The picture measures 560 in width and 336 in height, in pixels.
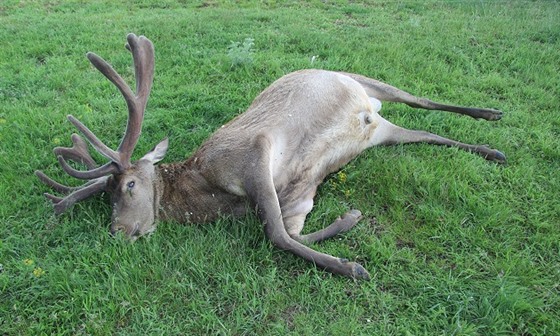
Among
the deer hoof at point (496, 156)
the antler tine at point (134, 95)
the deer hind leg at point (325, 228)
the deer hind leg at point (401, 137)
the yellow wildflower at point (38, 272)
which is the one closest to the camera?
the yellow wildflower at point (38, 272)

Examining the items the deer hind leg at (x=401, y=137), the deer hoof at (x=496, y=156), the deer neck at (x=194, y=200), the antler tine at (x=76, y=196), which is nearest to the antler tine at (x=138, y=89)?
the antler tine at (x=76, y=196)

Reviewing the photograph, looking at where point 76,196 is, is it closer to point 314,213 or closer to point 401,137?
point 314,213

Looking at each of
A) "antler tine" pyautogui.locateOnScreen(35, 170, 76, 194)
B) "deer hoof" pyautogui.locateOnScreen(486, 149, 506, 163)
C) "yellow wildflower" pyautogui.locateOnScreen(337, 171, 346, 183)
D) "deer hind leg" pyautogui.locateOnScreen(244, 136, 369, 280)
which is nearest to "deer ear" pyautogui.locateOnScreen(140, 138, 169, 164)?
"antler tine" pyautogui.locateOnScreen(35, 170, 76, 194)

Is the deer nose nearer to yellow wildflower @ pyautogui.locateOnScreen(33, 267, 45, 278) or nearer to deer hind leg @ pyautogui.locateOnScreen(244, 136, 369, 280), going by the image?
yellow wildflower @ pyautogui.locateOnScreen(33, 267, 45, 278)

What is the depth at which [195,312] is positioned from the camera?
3375mm

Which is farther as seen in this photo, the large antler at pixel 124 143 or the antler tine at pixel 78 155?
the antler tine at pixel 78 155

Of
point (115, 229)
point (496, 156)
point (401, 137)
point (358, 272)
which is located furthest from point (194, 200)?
point (496, 156)

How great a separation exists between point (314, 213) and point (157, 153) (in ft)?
5.33

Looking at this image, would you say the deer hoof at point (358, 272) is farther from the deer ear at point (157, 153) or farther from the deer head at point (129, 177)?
the deer ear at point (157, 153)

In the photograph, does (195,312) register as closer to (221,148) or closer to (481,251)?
(221,148)

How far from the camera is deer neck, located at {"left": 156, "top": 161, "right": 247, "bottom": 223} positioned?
423 cm

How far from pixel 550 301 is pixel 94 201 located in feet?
12.0

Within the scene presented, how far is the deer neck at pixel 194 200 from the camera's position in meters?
4.23

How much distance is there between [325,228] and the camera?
403 cm
